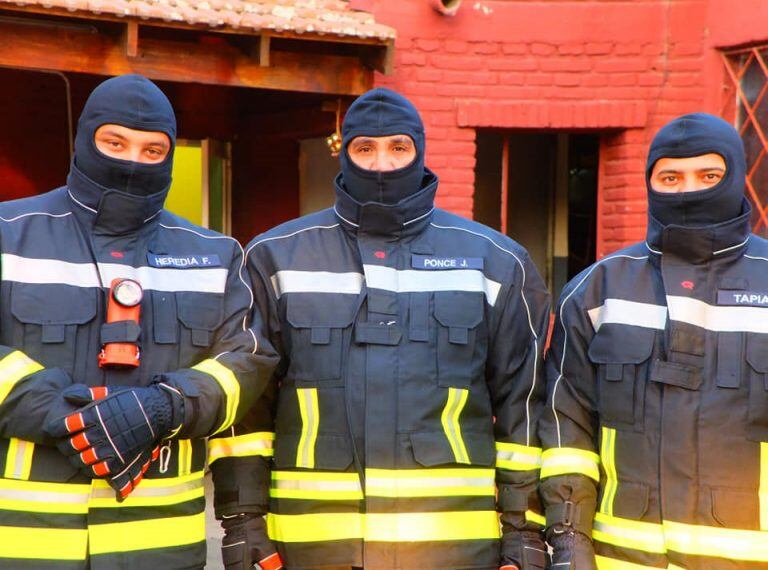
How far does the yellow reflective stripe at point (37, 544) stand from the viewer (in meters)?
2.72

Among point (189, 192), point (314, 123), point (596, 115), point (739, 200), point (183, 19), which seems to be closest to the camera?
point (739, 200)

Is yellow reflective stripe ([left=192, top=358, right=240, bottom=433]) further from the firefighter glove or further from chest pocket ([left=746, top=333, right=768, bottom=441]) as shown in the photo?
chest pocket ([left=746, top=333, right=768, bottom=441])

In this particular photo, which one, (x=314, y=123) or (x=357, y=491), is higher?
(x=314, y=123)

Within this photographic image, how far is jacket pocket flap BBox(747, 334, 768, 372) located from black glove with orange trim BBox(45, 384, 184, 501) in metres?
1.59

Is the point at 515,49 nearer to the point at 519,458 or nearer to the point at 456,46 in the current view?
the point at 456,46

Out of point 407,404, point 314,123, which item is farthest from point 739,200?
point 314,123

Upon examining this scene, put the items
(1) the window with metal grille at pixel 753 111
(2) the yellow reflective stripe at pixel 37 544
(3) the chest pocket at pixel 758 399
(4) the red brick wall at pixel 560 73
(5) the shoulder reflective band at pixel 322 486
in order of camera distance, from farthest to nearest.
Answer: (4) the red brick wall at pixel 560 73
(1) the window with metal grille at pixel 753 111
(5) the shoulder reflective band at pixel 322 486
(3) the chest pocket at pixel 758 399
(2) the yellow reflective stripe at pixel 37 544

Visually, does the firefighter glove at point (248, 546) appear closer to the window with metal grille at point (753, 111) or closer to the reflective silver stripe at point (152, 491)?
the reflective silver stripe at point (152, 491)

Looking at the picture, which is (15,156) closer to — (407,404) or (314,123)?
(314,123)

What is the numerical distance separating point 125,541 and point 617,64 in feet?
16.6

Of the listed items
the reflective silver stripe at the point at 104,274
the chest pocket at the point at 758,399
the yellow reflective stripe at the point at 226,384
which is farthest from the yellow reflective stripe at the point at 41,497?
the chest pocket at the point at 758,399

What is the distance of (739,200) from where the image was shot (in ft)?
9.90

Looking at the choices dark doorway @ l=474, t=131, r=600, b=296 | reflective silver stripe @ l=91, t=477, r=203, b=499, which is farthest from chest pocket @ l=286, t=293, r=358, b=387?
dark doorway @ l=474, t=131, r=600, b=296

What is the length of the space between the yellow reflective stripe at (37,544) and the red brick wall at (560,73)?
4.35 meters
